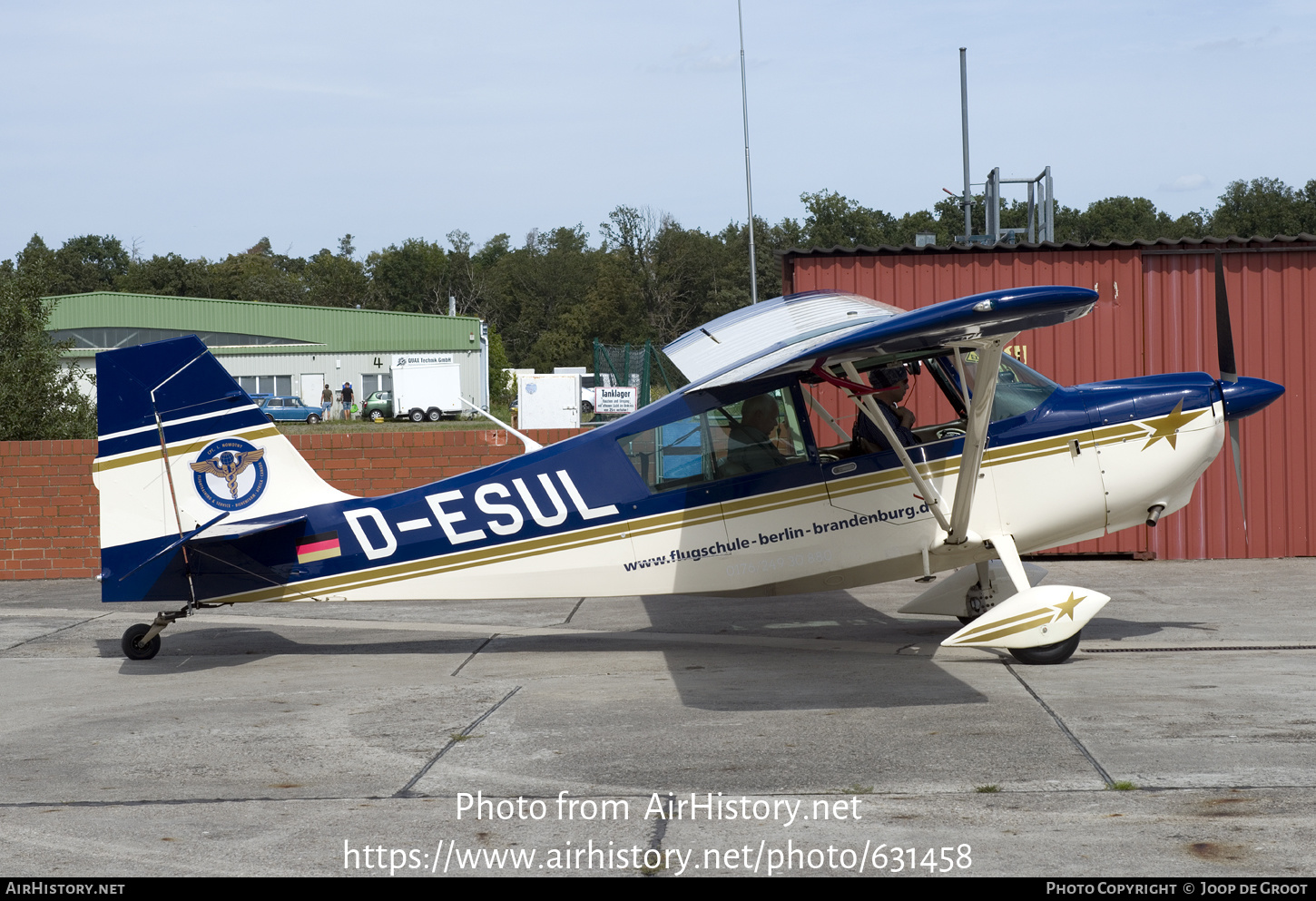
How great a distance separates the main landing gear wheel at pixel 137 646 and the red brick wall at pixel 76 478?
4.56 metres

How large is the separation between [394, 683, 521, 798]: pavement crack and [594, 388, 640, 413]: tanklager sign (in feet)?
33.9

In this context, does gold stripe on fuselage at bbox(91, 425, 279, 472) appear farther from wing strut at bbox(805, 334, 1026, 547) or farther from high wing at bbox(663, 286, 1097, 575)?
wing strut at bbox(805, 334, 1026, 547)

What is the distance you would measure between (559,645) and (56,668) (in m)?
3.61

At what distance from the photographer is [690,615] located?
9.84 meters

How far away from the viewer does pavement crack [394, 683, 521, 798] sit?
4914 mm

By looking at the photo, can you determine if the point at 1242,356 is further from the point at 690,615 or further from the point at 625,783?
the point at 625,783

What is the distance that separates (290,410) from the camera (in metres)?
53.2

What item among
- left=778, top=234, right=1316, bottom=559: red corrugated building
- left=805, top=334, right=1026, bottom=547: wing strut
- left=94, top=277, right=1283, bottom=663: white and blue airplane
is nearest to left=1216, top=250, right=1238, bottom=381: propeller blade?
left=94, top=277, right=1283, bottom=663: white and blue airplane

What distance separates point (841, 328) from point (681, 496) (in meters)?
1.56

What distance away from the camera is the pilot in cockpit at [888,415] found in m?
7.52

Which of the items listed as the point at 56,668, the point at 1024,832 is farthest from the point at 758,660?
the point at 56,668

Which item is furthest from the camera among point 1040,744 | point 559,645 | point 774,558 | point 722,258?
point 722,258

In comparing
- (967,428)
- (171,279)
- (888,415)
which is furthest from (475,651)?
(171,279)

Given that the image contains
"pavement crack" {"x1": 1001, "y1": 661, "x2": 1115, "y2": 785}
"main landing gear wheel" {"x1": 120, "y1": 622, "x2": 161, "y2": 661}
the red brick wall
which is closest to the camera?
"pavement crack" {"x1": 1001, "y1": 661, "x2": 1115, "y2": 785}
